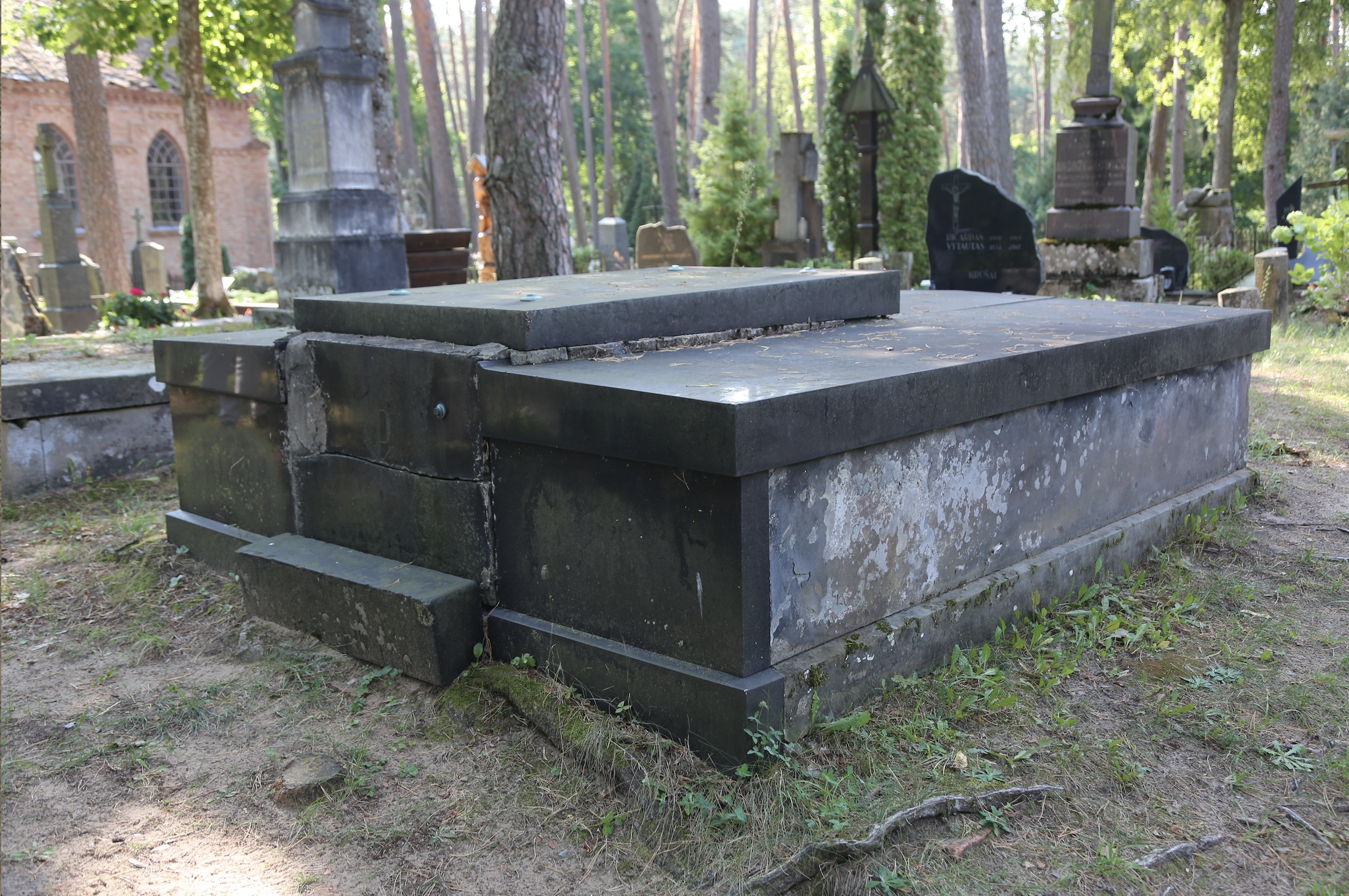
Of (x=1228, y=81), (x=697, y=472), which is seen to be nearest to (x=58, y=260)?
(x=697, y=472)

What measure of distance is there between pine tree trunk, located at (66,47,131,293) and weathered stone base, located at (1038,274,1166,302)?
568 inches

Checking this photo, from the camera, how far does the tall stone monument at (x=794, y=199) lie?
1617 cm

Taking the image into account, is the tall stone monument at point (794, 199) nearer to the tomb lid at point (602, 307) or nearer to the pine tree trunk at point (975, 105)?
the pine tree trunk at point (975, 105)

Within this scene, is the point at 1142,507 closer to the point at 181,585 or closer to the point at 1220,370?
the point at 1220,370

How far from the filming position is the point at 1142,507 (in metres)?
3.84

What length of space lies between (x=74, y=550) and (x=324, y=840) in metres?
2.84

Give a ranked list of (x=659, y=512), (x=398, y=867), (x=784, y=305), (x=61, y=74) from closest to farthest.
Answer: (x=398, y=867) → (x=659, y=512) → (x=784, y=305) → (x=61, y=74)

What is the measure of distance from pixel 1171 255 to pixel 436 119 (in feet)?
58.8


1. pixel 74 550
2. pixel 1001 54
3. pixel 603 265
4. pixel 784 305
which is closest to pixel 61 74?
pixel 603 265

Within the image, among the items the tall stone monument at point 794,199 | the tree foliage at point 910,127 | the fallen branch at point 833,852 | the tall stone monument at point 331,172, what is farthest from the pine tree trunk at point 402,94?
the fallen branch at point 833,852

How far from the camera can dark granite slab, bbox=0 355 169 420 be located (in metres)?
5.25

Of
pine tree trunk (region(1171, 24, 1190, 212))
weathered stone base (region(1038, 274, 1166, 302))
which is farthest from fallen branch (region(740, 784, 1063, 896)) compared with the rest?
pine tree trunk (region(1171, 24, 1190, 212))

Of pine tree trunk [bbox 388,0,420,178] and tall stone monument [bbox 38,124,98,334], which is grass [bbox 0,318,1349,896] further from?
pine tree trunk [bbox 388,0,420,178]

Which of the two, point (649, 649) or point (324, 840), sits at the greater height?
point (649, 649)
